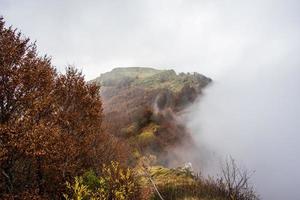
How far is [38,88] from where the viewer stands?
74.3 ft

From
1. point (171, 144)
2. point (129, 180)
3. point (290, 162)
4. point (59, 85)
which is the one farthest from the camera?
point (290, 162)

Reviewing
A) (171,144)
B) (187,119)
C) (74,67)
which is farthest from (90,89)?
(187,119)

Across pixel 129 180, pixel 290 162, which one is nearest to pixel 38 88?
pixel 129 180

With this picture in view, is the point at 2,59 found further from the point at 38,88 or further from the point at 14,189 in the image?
the point at 14,189

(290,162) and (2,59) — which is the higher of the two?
(290,162)

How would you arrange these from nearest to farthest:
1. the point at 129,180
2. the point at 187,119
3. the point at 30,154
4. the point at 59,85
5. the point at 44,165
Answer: the point at 129,180
the point at 30,154
the point at 44,165
the point at 59,85
the point at 187,119

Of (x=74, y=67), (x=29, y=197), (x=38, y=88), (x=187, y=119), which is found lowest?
(x=29, y=197)

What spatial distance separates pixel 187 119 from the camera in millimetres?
158375

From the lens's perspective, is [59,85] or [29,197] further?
[59,85]

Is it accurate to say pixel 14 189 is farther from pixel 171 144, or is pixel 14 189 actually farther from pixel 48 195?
pixel 171 144

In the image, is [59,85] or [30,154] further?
[59,85]

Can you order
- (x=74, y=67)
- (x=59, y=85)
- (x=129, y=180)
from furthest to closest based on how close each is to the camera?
(x=74, y=67) < (x=59, y=85) < (x=129, y=180)

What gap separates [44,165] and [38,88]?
441 cm

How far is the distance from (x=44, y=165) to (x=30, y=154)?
12.4 feet
